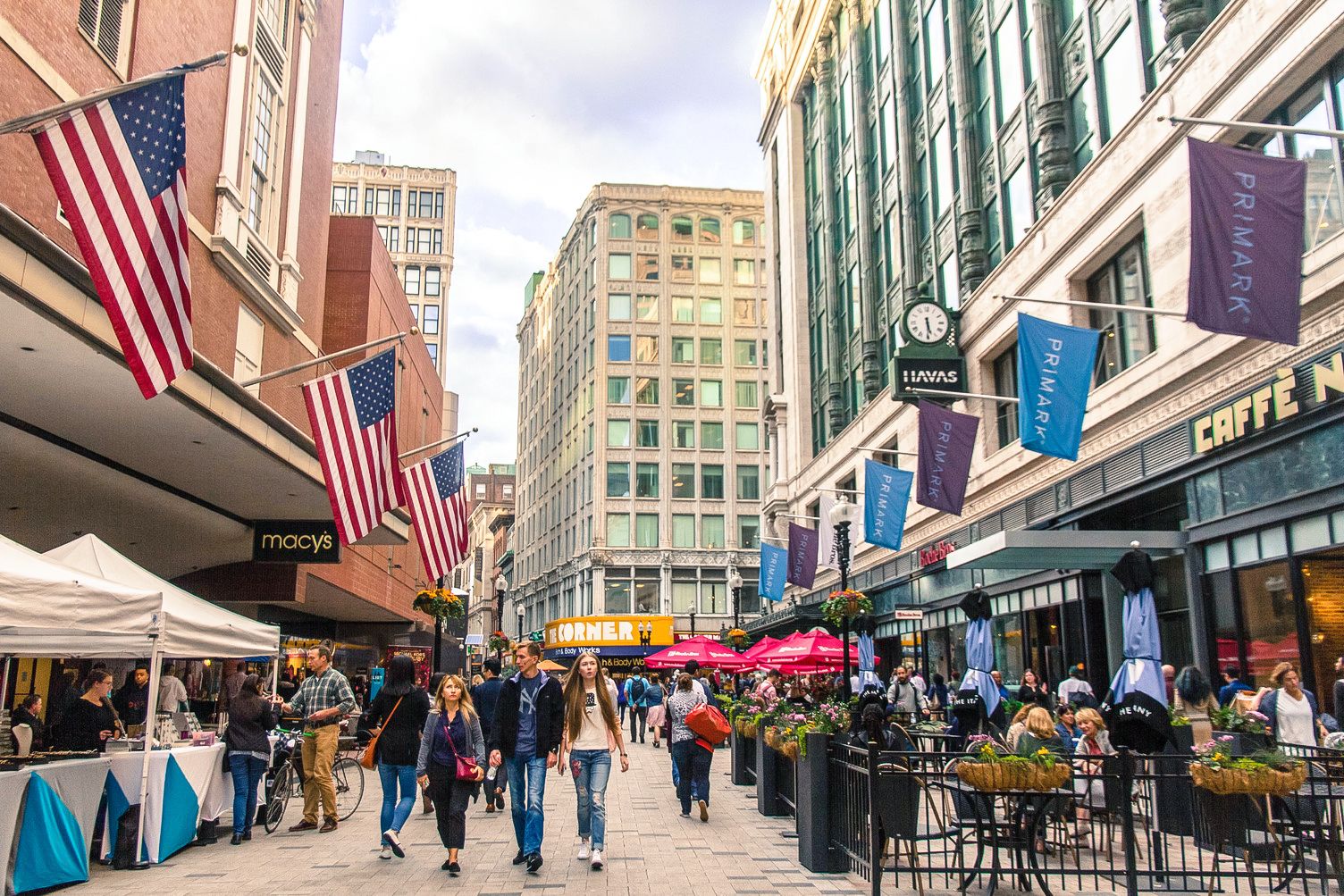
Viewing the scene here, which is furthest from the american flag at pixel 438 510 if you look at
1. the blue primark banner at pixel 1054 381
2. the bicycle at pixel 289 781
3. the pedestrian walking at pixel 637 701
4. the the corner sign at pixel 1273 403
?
the the corner sign at pixel 1273 403

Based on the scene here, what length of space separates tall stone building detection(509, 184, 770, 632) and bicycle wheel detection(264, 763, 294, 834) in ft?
194

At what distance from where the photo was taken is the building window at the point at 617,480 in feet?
247

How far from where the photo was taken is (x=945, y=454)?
22.4 meters

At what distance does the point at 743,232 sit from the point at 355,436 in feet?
219

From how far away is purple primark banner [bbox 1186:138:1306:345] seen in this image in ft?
37.4

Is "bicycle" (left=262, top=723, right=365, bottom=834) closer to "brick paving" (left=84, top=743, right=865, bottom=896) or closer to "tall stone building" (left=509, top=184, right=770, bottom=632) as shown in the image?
"brick paving" (left=84, top=743, right=865, bottom=896)

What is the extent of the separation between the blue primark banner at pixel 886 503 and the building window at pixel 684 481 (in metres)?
48.8

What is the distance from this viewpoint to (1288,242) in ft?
37.3

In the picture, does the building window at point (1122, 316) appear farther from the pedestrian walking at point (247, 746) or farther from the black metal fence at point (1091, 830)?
the pedestrian walking at point (247, 746)

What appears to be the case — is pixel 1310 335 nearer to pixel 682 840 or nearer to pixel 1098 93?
pixel 1098 93

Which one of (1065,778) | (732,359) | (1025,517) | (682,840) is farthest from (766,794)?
(732,359)

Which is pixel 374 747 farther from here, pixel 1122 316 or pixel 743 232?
pixel 743 232

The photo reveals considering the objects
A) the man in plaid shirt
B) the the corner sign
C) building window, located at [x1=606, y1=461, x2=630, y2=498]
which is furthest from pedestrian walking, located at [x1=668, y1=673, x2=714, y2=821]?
building window, located at [x1=606, y1=461, x2=630, y2=498]

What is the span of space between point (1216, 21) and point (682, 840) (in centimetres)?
1480
